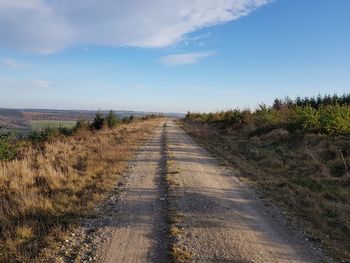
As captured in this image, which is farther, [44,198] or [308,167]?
[308,167]

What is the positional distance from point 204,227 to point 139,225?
1253mm

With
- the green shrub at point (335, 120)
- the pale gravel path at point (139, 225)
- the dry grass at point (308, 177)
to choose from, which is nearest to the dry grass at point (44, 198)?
the pale gravel path at point (139, 225)

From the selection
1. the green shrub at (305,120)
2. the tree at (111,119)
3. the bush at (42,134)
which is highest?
the green shrub at (305,120)

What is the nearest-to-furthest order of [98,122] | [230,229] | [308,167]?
[230,229] < [308,167] < [98,122]

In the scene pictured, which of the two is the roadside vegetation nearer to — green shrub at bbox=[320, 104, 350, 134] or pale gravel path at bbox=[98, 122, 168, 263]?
green shrub at bbox=[320, 104, 350, 134]

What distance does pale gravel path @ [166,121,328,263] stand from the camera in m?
6.29

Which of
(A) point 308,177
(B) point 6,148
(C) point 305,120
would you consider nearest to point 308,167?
(A) point 308,177

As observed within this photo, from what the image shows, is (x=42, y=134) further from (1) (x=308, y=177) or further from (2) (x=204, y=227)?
(2) (x=204, y=227)

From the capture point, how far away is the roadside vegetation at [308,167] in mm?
8344

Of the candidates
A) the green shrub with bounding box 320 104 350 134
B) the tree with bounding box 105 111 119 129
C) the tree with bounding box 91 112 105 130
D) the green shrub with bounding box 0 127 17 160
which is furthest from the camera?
the tree with bounding box 105 111 119 129

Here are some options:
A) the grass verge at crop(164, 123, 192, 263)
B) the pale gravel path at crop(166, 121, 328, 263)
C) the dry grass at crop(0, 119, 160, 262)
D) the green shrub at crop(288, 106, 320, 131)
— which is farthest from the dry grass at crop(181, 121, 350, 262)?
the dry grass at crop(0, 119, 160, 262)

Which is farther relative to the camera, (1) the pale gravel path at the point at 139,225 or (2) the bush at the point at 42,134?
(2) the bush at the point at 42,134

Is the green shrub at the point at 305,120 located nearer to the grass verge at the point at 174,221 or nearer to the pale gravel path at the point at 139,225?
the grass verge at the point at 174,221

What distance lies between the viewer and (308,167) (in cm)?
1477
